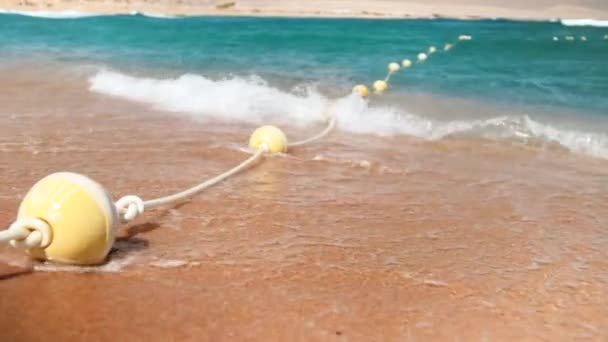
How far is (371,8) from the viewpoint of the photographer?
58156 mm

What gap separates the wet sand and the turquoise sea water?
2.16m

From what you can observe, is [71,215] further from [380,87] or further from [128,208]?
[380,87]

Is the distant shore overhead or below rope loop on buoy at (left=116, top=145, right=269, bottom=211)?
overhead

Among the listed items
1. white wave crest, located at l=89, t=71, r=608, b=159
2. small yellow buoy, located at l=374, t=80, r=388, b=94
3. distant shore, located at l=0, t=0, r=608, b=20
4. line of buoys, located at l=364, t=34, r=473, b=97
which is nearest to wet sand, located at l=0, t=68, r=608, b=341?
white wave crest, located at l=89, t=71, r=608, b=159

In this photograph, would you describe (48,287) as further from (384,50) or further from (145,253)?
(384,50)

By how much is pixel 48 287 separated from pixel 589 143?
6.04 m

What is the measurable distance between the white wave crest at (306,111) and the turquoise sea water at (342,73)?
0.02m

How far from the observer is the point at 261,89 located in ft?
33.1

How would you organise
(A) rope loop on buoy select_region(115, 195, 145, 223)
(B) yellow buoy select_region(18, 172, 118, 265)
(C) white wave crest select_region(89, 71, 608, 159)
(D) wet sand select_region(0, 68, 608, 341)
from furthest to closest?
(C) white wave crest select_region(89, 71, 608, 159) → (A) rope loop on buoy select_region(115, 195, 145, 223) → (B) yellow buoy select_region(18, 172, 118, 265) → (D) wet sand select_region(0, 68, 608, 341)

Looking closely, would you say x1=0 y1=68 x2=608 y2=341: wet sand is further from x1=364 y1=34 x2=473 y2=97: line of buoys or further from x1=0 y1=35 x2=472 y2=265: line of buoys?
x1=364 y1=34 x2=473 y2=97: line of buoys

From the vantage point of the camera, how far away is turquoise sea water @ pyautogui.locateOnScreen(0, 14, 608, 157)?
26.9 feet

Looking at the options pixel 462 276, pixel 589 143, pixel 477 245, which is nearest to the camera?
pixel 462 276

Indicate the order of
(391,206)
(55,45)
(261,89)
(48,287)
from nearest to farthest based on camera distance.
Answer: (48,287)
(391,206)
(261,89)
(55,45)

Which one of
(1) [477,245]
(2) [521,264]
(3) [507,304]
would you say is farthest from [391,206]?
(3) [507,304]
